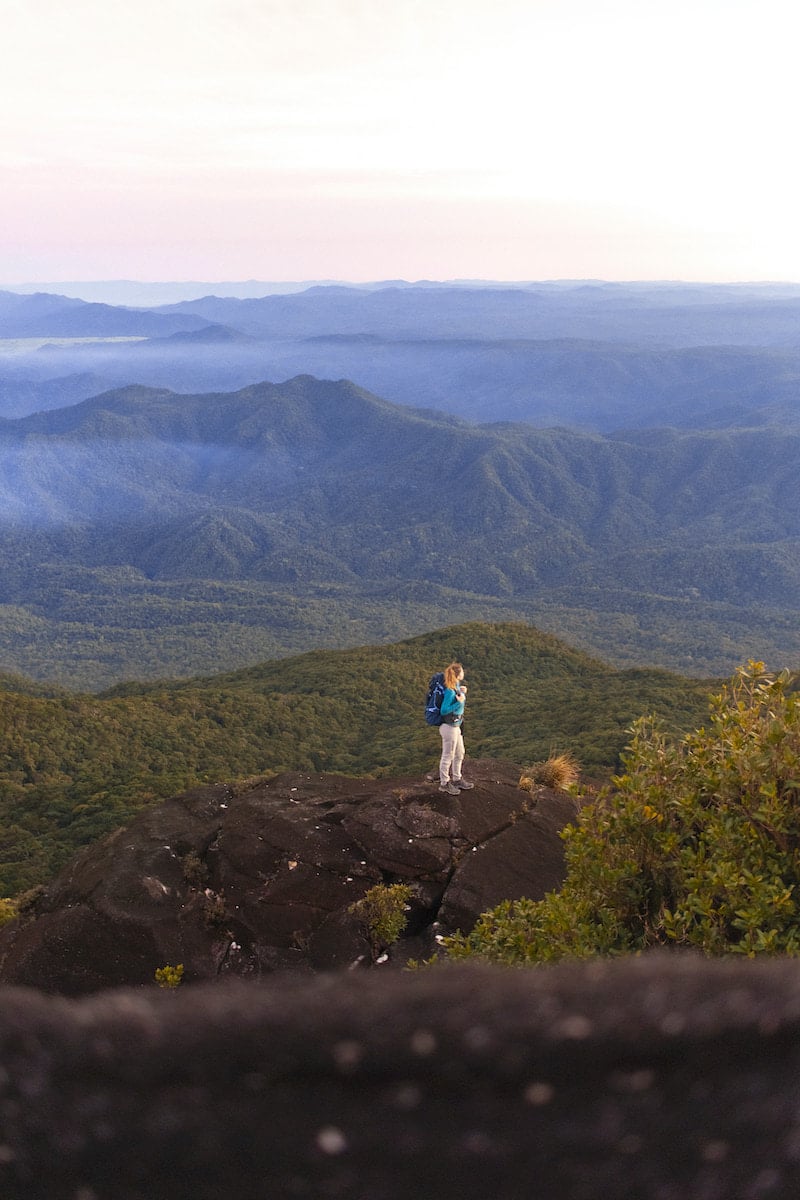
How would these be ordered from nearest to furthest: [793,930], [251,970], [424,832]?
1. [793,930]
2. [251,970]
3. [424,832]

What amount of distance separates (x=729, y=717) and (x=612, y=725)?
4149 centimetres

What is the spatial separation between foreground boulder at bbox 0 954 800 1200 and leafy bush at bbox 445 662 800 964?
3349 mm

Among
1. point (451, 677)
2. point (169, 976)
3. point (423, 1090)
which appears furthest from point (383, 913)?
point (423, 1090)

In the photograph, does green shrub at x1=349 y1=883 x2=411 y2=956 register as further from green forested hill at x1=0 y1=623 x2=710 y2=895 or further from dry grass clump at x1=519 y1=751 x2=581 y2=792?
green forested hill at x1=0 y1=623 x2=710 y2=895

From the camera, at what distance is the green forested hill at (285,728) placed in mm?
33344

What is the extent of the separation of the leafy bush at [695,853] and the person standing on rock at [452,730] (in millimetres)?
6770

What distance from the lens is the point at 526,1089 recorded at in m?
1.31

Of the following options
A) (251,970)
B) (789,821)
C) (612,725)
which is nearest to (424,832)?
(251,970)

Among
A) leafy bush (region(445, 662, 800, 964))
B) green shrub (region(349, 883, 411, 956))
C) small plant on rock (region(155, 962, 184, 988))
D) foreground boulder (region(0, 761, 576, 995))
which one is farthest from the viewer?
green shrub (region(349, 883, 411, 956))

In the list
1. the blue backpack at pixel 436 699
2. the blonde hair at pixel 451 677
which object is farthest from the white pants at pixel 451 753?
the blonde hair at pixel 451 677

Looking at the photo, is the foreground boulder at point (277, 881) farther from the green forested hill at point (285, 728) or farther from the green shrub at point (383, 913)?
the green forested hill at point (285, 728)

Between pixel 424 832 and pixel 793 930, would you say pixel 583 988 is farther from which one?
pixel 424 832

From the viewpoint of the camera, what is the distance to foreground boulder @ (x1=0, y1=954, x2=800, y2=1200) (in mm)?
1306

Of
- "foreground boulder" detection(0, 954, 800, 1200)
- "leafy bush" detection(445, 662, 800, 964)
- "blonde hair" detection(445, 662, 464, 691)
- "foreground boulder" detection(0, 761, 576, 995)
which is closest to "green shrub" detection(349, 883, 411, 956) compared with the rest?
"foreground boulder" detection(0, 761, 576, 995)
